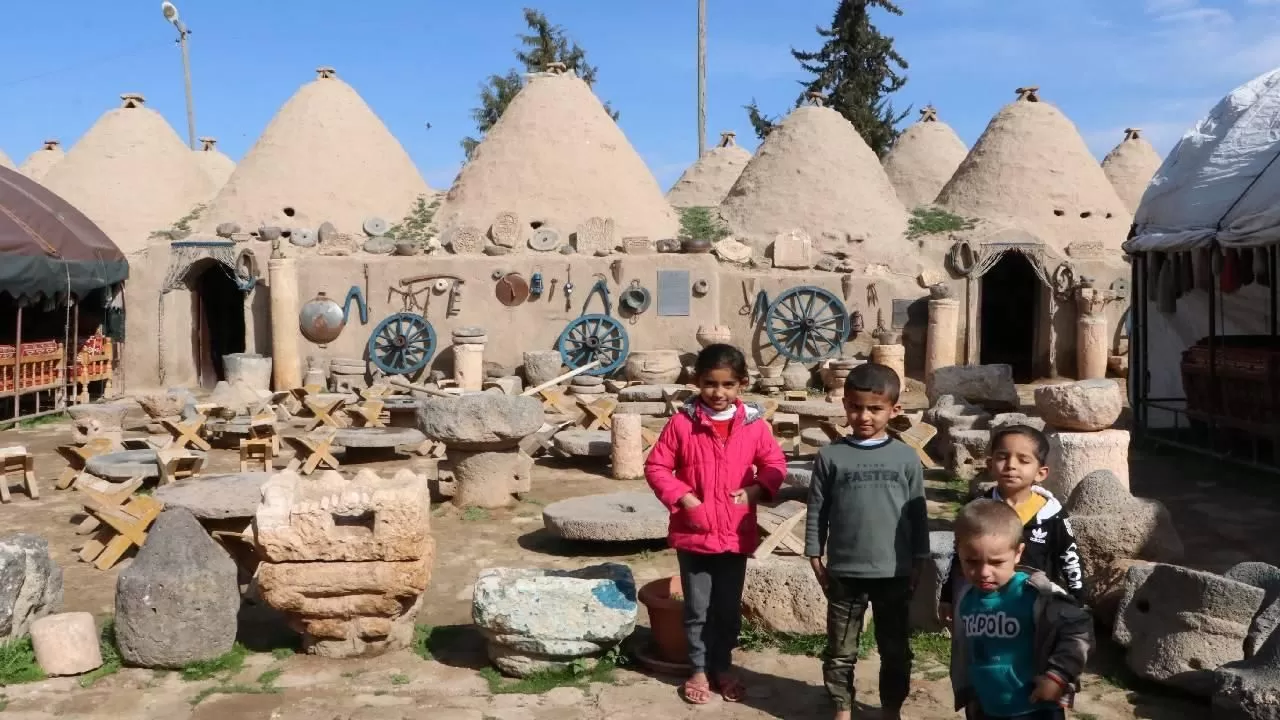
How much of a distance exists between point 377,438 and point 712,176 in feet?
60.2

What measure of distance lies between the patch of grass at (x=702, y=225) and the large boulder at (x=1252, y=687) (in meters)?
15.2

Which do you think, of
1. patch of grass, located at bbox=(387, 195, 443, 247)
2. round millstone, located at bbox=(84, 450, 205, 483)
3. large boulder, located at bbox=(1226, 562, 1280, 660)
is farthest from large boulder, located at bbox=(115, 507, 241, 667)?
patch of grass, located at bbox=(387, 195, 443, 247)

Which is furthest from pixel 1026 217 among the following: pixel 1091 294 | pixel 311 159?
pixel 311 159

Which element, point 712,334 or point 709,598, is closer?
point 709,598

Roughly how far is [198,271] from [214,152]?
12.9 metres

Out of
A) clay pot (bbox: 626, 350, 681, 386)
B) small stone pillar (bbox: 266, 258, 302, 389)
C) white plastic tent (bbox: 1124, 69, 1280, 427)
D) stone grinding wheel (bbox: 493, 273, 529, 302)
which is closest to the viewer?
white plastic tent (bbox: 1124, 69, 1280, 427)

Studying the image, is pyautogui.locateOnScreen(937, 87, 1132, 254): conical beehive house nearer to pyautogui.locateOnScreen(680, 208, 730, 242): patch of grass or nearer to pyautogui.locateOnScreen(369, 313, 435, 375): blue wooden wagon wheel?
pyautogui.locateOnScreen(680, 208, 730, 242): patch of grass

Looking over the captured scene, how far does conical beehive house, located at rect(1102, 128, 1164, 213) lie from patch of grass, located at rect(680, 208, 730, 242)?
1157cm

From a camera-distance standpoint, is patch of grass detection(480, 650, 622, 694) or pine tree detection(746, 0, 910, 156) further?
pine tree detection(746, 0, 910, 156)

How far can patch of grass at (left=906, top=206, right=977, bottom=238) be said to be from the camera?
19531mm

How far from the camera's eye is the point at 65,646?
4637mm

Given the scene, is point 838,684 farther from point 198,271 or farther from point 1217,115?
point 198,271

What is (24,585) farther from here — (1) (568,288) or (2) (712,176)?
(2) (712,176)

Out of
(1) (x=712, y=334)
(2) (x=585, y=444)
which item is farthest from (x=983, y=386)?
(1) (x=712, y=334)
